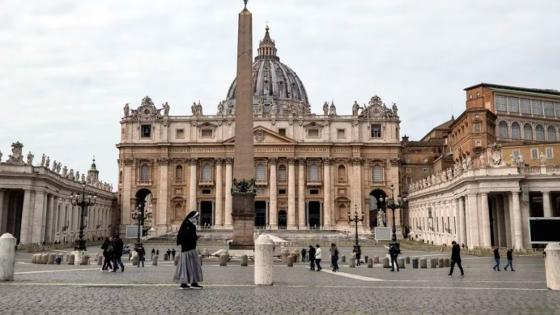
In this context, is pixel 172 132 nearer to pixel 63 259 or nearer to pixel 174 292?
pixel 63 259

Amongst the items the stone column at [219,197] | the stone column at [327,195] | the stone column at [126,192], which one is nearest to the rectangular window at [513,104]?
the stone column at [327,195]

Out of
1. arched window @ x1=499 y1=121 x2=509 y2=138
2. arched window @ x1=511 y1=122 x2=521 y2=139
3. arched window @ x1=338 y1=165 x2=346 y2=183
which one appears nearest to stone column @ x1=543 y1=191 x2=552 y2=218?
arched window @ x1=499 y1=121 x2=509 y2=138

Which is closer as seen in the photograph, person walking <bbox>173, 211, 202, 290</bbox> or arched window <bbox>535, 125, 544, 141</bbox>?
person walking <bbox>173, 211, 202, 290</bbox>

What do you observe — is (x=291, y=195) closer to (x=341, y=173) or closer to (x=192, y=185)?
(x=341, y=173)

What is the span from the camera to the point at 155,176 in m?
73.4

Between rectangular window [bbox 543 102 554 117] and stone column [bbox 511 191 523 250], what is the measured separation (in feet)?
95.5

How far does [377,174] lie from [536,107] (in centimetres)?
2127

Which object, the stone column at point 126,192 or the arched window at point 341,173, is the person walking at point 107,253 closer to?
the stone column at point 126,192

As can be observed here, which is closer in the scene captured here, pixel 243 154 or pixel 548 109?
pixel 243 154

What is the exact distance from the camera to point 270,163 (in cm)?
7181

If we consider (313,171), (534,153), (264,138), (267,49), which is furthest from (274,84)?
(534,153)

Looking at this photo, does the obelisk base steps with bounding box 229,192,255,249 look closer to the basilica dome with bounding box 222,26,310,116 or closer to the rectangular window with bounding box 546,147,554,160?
the rectangular window with bounding box 546,147,554,160

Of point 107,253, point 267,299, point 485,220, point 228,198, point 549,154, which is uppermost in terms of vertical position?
point 549,154

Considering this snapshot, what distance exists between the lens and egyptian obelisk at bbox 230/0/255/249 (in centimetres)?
2811
